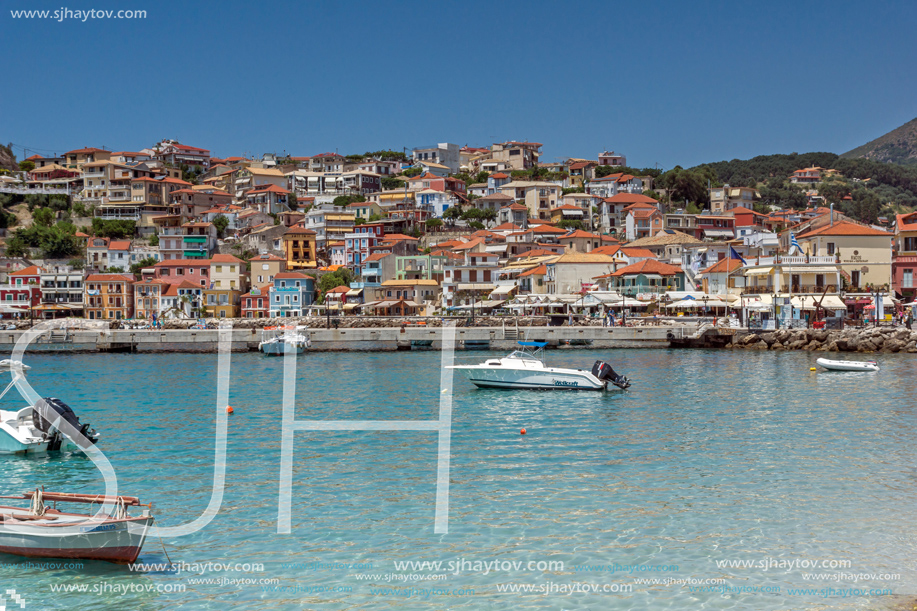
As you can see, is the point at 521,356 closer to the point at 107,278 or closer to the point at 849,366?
the point at 849,366

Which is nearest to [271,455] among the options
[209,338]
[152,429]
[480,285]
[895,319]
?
[152,429]

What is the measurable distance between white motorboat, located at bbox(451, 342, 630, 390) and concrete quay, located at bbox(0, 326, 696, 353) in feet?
69.9

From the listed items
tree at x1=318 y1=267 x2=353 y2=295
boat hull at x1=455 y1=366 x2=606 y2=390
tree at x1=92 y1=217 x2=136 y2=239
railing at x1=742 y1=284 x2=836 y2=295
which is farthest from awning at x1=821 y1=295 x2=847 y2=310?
tree at x1=92 y1=217 x2=136 y2=239

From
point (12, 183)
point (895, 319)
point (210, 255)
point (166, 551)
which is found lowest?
point (166, 551)

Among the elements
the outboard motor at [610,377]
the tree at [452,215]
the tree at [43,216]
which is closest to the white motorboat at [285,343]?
the outboard motor at [610,377]

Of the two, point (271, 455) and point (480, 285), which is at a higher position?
point (480, 285)

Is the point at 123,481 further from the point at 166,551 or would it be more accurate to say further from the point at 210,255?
the point at 210,255

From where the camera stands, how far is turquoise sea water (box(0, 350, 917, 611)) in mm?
9609

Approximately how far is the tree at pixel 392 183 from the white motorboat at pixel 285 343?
2548 inches

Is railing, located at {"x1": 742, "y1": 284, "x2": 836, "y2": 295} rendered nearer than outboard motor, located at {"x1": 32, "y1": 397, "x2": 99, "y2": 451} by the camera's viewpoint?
No

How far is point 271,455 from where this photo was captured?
684 inches

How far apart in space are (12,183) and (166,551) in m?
116

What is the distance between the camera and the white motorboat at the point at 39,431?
17922 mm

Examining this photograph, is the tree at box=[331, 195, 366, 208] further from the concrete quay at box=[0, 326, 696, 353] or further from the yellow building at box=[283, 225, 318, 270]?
the concrete quay at box=[0, 326, 696, 353]
